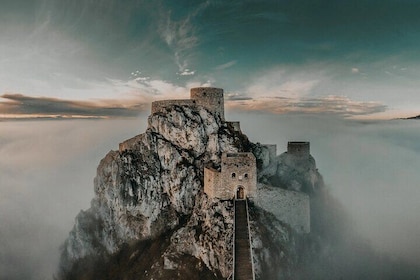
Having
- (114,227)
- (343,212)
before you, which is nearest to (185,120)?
(114,227)

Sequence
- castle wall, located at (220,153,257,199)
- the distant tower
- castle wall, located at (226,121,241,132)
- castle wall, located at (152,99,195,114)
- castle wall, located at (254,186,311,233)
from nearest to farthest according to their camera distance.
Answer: castle wall, located at (254,186,311,233)
castle wall, located at (220,153,257,199)
the distant tower
castle wall, located at (152,99,195,114)
castle wall, located at (226,121,241,132)

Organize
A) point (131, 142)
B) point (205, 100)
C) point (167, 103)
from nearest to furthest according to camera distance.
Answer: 1. point (205, 100)
2. point (167, 103)
3. point (131, 142)

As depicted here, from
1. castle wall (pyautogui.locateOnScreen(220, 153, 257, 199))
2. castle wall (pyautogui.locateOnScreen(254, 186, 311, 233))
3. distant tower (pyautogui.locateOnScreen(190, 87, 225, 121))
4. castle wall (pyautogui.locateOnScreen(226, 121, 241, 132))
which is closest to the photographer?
castle wall (pyautogui.locateOnScreen(254, 186, 311, 233))

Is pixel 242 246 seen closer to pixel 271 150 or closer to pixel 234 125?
pixel 271 150

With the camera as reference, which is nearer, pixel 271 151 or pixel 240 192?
pixel 240 192

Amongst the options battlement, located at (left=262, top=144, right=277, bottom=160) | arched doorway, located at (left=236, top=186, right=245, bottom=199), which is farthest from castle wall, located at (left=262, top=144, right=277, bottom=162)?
arched doorway, located at (left=236, top=186, right=245, bottom=199)

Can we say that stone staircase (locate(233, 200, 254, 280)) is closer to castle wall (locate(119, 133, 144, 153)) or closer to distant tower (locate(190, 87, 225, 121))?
distant tower (locate(190, 87, 225, 121))

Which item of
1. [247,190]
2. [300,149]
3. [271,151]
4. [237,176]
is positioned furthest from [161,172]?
[300,149]
